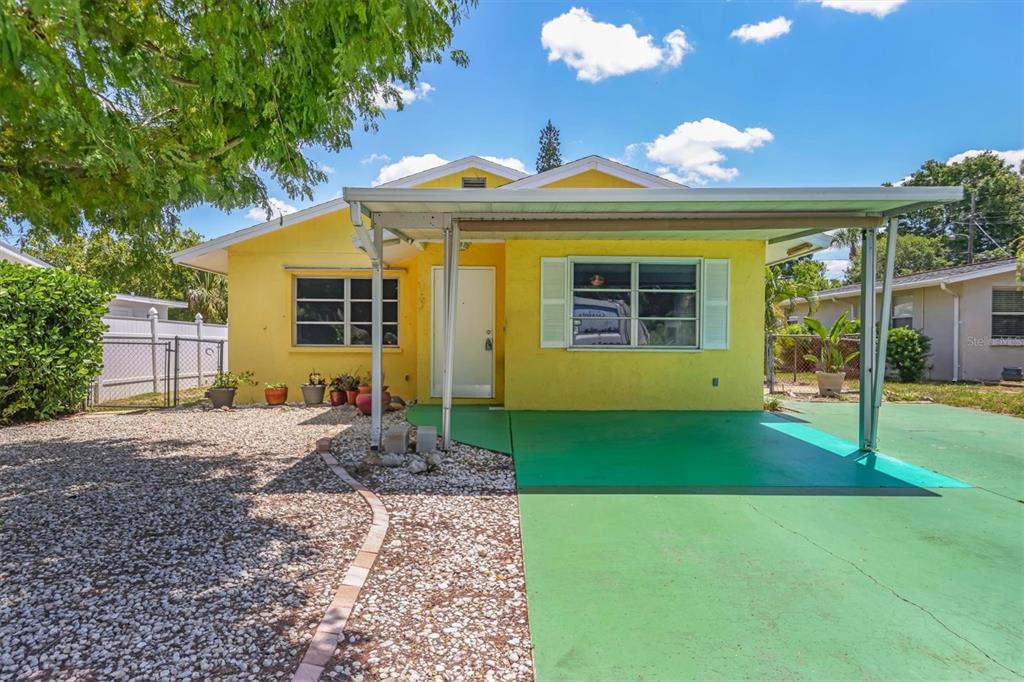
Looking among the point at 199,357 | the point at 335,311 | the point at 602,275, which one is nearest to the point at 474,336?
the point at 602,275

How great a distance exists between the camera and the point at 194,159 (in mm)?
4676

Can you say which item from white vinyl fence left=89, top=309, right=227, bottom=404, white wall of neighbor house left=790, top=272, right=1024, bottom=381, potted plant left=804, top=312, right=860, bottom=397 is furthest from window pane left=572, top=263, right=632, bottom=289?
white wall of neighbor house left=790, top=272, right=1024, bottom=381

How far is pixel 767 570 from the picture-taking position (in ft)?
10.6

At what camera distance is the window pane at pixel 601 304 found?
29.1 ft

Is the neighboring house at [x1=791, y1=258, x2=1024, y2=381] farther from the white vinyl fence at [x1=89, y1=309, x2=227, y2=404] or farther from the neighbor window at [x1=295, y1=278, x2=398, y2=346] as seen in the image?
the white vinyl fence at [x1=89, y1=309, x2=227, y2=404]

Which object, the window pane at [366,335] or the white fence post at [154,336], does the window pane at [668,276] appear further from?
the white fence post at [154,336]

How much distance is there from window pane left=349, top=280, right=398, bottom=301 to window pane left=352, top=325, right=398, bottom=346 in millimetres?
598

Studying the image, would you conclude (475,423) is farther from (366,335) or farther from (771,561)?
(771,561)

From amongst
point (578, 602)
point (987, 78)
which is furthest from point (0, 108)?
point (987, 78)

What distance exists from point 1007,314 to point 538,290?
14.1 meters

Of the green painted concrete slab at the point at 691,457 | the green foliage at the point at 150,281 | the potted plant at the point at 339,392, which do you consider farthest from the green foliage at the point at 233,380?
the green painted concrete slab at the point at 691,457

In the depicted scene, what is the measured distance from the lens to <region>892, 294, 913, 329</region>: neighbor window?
646 inches

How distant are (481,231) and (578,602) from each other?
15.9 ft

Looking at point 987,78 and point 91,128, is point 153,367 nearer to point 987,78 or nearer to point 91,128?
point 91,128
